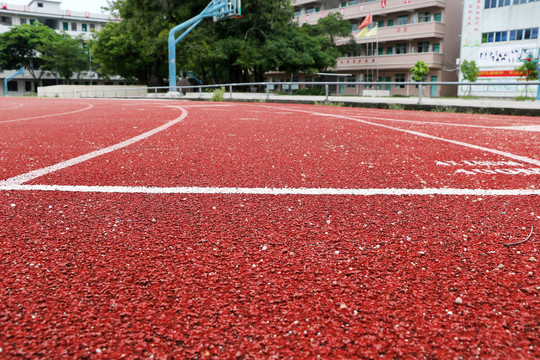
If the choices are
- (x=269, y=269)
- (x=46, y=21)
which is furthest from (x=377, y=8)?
(x=46, y=21)

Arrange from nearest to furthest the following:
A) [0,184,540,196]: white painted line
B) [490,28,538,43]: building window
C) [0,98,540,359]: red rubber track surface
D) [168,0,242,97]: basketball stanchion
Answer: [0,98,540,359]: red rubber track surface
[0,184,540,196]: white painted line
[168,0,242,97]: basketball stanchion
[490,28,538,43]: building window

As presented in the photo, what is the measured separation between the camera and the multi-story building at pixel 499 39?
38.2m

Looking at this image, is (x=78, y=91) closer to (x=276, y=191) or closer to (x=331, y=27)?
(x=331, y=27)

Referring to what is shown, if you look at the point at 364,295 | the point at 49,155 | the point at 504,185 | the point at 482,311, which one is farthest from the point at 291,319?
the point at 49,155

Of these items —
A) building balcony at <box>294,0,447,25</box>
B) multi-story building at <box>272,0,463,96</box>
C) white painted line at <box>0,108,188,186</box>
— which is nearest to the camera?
white painted line at <box>0,108,188,186</box>

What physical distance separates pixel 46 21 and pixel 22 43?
1440 cm

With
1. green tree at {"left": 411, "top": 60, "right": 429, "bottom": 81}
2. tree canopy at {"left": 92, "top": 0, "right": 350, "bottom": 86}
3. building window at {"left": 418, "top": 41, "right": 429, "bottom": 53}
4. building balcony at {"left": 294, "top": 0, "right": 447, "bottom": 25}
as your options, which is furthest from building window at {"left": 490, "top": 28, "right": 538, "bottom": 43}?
tree canopy at {"left": 92, "top": 0, "right": 350, "bottom": 86}

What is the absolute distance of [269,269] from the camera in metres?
1.95

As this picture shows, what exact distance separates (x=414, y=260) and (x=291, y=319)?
2.49 ft

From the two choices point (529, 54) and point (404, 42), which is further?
point (404, 42)

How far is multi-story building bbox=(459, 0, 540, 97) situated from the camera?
38219 mm

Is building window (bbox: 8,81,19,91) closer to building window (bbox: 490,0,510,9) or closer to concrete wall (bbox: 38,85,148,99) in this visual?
concrete wall (bbox: 38,85,148,99)

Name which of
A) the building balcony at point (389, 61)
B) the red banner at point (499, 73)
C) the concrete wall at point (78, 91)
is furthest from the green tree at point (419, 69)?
the concrete wall at point (78, 91)

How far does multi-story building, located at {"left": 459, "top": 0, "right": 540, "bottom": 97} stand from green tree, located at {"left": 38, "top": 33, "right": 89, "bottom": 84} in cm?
4952
